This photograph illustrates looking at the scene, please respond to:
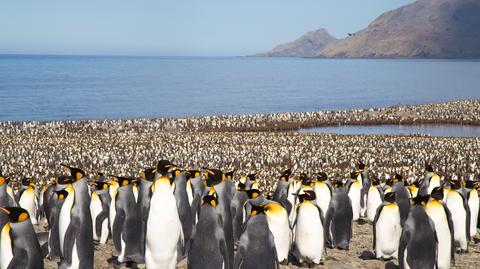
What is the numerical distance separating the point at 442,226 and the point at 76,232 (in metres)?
5.07

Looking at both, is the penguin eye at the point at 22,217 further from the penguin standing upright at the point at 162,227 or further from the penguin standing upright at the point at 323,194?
the penguin standing upright at the point at 323,194

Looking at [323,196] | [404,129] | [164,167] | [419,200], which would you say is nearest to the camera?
[419,200]

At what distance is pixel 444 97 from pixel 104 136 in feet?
198

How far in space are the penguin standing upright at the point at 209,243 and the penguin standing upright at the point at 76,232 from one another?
1604 mm

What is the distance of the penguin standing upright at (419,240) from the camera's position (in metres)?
7.77

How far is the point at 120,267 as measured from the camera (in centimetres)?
867

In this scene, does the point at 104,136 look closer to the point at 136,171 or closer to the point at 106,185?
the point at 136,171

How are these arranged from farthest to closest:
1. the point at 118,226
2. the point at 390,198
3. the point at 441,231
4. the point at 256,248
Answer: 1. the point at 390,198
2. the point at 118,226
3. the point at 441,231
4. the point at 256,248

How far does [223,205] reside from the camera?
814 centimetres

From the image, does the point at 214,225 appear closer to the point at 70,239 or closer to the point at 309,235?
the point at 70,239

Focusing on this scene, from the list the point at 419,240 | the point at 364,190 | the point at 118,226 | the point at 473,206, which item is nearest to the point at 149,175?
the point at 118,226

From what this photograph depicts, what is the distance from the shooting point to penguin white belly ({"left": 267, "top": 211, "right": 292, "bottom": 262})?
27.8 ft

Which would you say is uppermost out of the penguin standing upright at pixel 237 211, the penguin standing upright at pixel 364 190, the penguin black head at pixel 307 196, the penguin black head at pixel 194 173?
the penguin black head at pixel 194 173

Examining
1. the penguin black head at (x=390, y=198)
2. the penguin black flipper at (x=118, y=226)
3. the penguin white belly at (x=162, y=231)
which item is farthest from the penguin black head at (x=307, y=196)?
the penguin black flipper at (x=118, y=226)
